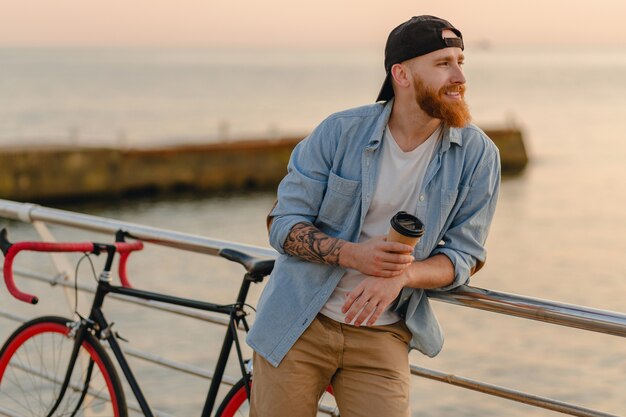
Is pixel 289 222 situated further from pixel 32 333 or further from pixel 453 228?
pixel 32 333

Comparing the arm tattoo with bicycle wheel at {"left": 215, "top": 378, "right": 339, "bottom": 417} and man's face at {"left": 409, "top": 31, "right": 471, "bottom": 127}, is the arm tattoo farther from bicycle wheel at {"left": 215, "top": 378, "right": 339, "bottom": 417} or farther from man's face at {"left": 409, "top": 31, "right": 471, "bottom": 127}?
bicycle wheel at {"left": 215, "top": 378, "right": 339, "bottom": 417}

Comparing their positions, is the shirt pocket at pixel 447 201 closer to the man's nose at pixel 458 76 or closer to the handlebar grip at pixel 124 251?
the man's nose at pixel 458 76

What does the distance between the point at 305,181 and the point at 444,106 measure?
0.41 meters

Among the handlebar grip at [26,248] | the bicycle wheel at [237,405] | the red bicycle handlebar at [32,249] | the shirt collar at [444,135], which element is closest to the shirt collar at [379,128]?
the shirt collar at [444,135]

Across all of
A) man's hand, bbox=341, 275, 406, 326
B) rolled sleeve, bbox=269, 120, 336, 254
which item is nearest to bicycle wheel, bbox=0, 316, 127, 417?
rolled sleeve, bbox=269, 120, 336, 254

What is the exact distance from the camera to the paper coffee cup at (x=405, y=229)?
2.44 metres

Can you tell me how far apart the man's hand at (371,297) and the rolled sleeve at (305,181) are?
0.25 m

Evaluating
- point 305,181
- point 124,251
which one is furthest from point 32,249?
point 305,181

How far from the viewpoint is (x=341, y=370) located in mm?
2730

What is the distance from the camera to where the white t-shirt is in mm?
2660

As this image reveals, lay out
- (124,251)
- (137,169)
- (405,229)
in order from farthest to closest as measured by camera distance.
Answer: (137,169)
(124,251)
(405,229)

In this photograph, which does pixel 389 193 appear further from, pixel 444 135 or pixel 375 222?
pixel 444 135

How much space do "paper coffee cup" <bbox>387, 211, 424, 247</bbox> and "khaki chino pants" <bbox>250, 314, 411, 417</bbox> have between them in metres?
0.33

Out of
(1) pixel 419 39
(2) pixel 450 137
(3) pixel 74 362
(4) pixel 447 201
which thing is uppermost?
(1) pixel 419 39
